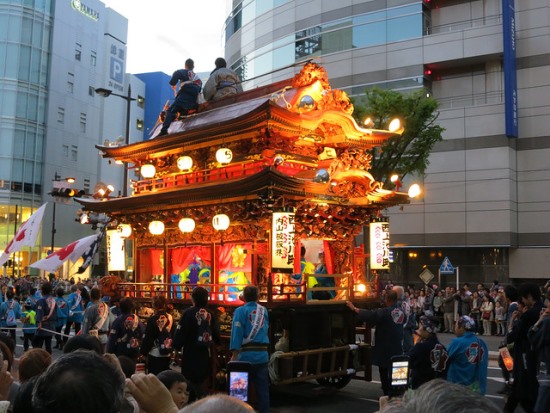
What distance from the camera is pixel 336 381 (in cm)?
1213

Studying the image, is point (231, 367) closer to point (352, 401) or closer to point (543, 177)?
point (352, 401)

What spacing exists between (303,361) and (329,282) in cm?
243

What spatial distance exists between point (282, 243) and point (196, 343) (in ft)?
10.5

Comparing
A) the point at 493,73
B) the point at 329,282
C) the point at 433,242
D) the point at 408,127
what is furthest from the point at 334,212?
the point at 493,73

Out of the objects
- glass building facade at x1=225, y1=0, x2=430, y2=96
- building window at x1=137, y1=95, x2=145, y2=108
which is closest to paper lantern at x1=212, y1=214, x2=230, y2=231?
glass building facade at x1=225, y1=0, x2=430, y2=96

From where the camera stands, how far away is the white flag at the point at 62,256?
18.0 meters

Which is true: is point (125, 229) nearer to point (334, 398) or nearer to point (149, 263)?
point (149, 263)

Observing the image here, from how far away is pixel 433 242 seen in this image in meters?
30.3

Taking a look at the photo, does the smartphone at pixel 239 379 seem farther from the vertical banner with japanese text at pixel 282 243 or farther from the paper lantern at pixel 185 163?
the paper lantern at pixel 185 163

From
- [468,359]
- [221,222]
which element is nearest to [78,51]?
[221,222]

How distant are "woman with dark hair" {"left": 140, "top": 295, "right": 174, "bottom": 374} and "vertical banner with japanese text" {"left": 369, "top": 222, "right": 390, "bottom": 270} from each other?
570 cm

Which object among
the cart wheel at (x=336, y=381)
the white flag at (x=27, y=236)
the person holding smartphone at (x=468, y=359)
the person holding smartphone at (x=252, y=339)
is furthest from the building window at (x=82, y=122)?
the person holding smartphone at (x=468, y=359)

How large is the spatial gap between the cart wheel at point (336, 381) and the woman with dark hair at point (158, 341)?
396 cm

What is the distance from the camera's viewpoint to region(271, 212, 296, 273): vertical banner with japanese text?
37.1ft
